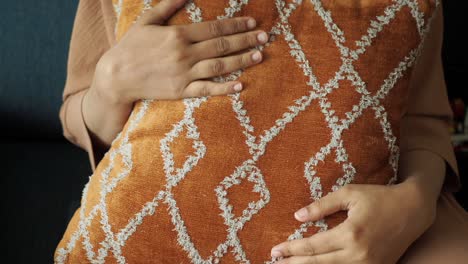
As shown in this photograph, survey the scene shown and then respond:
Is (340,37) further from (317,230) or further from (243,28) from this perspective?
(317,230)

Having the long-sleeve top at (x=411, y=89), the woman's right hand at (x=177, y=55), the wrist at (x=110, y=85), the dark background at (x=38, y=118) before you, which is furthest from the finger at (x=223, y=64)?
the dark background at (x=38, y=118)

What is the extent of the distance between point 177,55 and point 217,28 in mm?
65

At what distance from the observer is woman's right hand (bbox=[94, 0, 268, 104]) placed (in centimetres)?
61

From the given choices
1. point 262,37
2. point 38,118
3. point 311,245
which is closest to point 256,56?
point 262,37

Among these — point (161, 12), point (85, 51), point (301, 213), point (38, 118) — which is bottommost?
point (38, 118)

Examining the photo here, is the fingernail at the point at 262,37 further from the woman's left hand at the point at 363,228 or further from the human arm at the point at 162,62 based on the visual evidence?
the woman's left hand at the point at 363,228

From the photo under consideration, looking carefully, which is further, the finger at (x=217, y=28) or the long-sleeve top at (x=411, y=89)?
the long-sleeve top at (x=411, y=89)

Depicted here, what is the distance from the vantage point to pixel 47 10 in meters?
0.96

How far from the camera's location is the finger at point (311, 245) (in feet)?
1.98

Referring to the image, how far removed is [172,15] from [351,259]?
1.30 feet

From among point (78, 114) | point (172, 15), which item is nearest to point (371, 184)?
point (172, 15)

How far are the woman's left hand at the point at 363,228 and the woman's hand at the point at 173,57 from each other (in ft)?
0.64

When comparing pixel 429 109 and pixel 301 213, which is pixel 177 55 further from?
pixel 429 109

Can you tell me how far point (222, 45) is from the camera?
2.06ft
